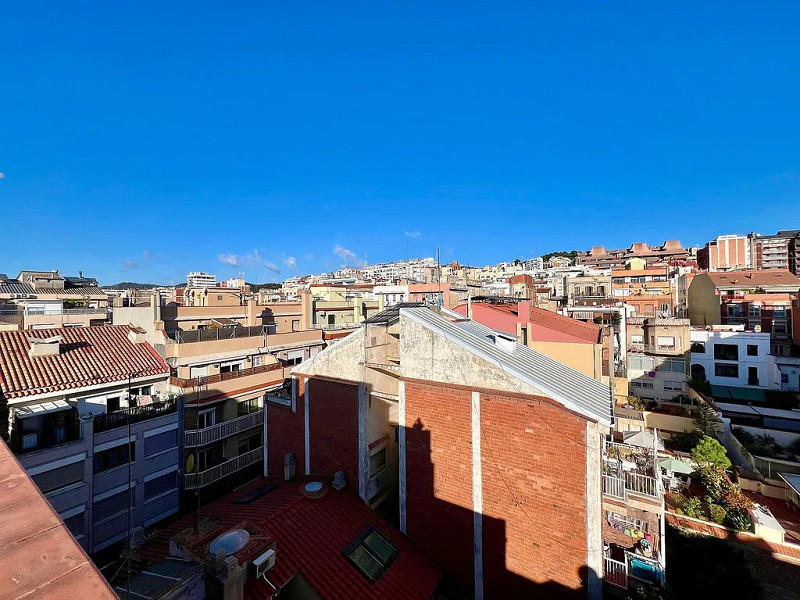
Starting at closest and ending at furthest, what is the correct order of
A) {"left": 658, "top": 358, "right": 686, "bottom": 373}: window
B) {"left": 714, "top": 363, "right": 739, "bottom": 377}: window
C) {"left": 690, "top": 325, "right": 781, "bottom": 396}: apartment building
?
{"left": 658, "top": 358, "right": 686, "bottom": 373}: window → {"left": 690, "top": 325, "right": 781, "bottom": 396}: apartment building → {"left": 714, "top": 363, "right": 739, "bottom": 377}: window

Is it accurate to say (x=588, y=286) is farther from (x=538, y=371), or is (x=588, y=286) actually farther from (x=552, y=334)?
(x=538, y=371)

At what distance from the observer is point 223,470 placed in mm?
17812

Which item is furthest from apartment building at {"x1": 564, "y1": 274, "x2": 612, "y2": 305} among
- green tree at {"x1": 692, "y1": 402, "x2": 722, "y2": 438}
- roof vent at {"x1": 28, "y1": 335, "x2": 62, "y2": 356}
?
roof vent at {"x1": 28, "y1": 335, "x2": 62, "y2": 356}

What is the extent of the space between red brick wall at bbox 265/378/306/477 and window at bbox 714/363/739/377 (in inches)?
1511

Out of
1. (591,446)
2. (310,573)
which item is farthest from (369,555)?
(591,446)

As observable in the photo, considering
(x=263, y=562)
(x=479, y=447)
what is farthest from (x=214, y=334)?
(x=479, y=447)

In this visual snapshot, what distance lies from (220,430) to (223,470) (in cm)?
203

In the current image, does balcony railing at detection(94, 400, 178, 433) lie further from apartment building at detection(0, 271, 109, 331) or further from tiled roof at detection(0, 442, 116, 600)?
tiled roof at detection(0, 442, 116, 600)

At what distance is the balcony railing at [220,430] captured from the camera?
17000mm

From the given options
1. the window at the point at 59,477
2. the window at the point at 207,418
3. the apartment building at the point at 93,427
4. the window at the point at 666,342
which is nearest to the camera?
the window at the point at 59,477

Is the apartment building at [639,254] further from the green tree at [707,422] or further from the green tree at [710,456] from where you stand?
the green tree at [710,456]

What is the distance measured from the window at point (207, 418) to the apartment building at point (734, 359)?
133 feet

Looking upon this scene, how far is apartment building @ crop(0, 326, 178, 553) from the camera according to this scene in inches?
510

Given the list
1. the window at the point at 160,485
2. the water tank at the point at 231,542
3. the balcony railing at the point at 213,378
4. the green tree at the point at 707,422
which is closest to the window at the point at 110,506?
the window at the point at 160,485
